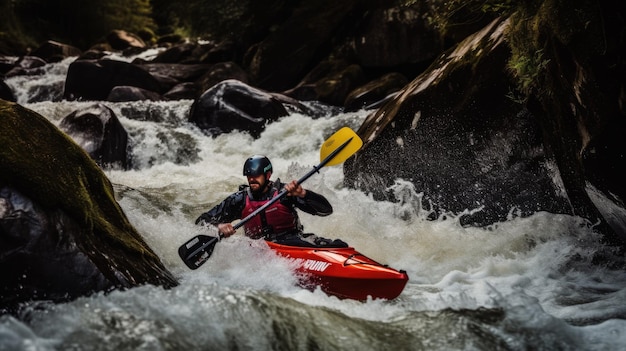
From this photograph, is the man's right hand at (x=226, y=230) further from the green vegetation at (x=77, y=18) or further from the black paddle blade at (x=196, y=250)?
the green vegetation at (x=77, y=18)

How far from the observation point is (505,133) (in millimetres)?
5914

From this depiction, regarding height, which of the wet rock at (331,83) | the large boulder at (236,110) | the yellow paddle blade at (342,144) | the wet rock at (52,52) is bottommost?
the wet rock at (52,52)

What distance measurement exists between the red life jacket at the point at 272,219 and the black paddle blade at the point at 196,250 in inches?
20.1

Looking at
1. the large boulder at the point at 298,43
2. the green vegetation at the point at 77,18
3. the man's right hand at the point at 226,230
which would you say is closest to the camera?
the man's right hand at the point at 226,230

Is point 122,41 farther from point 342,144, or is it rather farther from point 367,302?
point 367,302

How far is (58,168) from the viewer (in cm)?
360

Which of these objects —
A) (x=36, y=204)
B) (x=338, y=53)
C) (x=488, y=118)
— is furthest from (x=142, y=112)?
(x=36, y=204)

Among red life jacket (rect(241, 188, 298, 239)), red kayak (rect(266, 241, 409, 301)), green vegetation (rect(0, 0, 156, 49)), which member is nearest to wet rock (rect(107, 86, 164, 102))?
red life jacket (rect(241, 188, 298, 239))

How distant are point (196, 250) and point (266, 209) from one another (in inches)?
30.4

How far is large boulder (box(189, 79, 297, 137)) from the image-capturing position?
1080 cm

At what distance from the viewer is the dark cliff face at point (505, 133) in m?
3.85

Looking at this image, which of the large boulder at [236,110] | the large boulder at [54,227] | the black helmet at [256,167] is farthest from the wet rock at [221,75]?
the large boulder at [54,227]

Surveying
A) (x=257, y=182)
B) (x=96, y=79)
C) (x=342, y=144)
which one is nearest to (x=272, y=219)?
(x=257, y=182)

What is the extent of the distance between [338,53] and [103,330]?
39.7 feet
